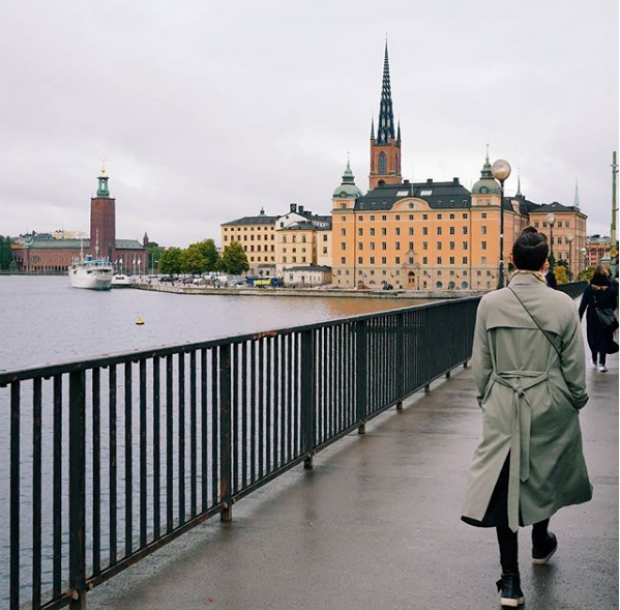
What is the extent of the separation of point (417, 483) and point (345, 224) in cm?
15148

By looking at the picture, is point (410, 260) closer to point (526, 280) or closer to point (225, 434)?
point (225, 434)

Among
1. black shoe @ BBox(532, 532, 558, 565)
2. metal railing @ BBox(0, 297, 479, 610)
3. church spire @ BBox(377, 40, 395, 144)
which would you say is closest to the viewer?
metal railing @ BBox(0, 297, 479, 610)

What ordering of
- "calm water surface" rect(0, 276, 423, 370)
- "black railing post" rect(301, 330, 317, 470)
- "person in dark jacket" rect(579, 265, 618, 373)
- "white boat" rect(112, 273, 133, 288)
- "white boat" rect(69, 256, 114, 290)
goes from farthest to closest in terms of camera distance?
1. "white boat" rect(112, 273, 133, 288)
2. "white boat" rect(69, 256, 114, 290)
3. "calm water surface" rect(0, 276, 423, 370)
4. "person in dark jacket" rect(579, 265, 618, 373)
5. "black railing post" rect(301, 330, 317, 470)

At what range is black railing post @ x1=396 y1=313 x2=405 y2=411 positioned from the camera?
9531 millimetres

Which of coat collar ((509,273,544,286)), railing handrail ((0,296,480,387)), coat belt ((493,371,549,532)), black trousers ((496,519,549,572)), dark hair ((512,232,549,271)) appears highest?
dark hair ((512,232,549,271))

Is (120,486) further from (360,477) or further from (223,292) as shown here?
(223,292)

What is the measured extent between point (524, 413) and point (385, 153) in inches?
7135

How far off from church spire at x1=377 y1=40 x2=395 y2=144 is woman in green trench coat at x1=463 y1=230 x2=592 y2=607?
600 feet

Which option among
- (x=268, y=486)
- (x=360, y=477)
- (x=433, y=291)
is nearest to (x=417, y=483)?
(x=360, y=477)

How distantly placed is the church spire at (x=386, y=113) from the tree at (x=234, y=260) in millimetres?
35444

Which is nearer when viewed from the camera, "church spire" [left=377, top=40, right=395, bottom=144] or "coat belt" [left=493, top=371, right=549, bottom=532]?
"coat belt" [left=493, top=371, right=549, bottom=532]

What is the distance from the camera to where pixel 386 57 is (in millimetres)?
196125

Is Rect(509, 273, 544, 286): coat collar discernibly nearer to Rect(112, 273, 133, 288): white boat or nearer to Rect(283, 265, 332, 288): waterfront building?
Rect(283, 265, 332, 288): waterfront building

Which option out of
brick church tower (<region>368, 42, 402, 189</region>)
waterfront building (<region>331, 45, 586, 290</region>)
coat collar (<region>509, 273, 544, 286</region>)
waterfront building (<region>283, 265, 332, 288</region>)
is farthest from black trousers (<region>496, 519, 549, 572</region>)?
brick church tower (<region>368, 42, 402, 189</region>)
